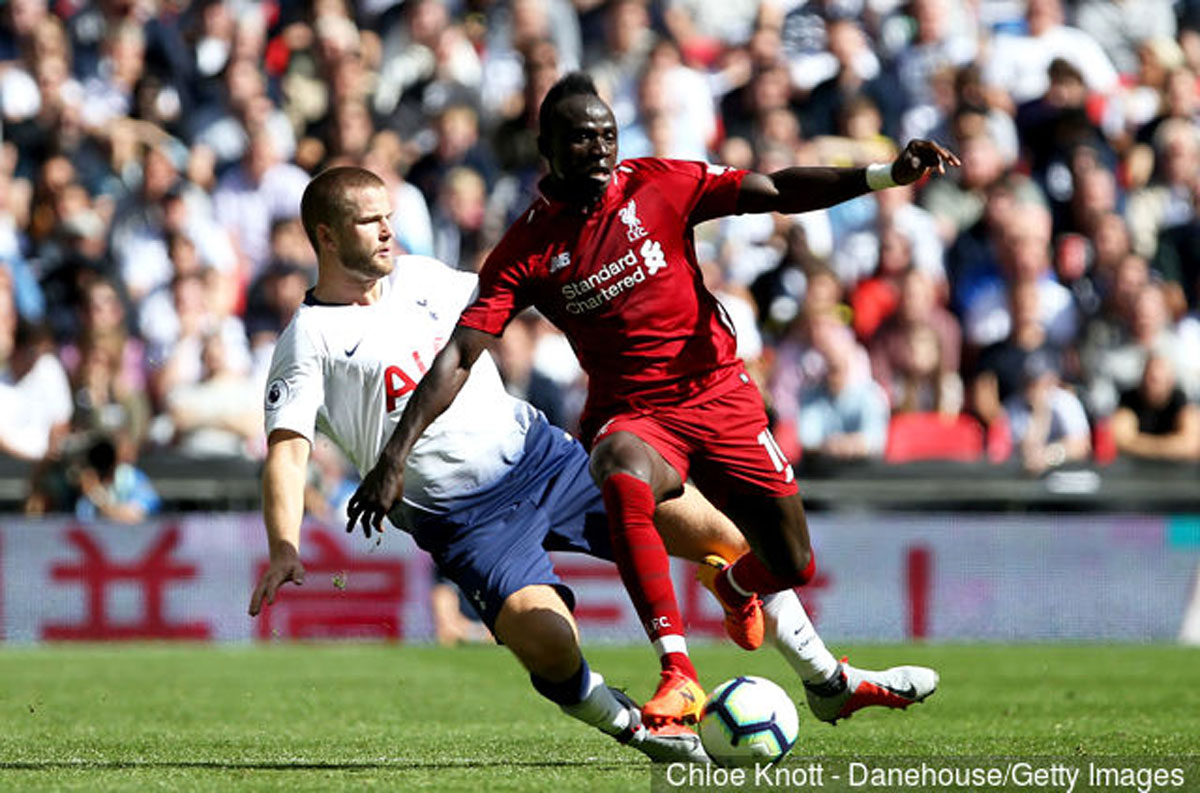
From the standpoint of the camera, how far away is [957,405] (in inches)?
584

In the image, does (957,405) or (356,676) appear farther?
(957,405)

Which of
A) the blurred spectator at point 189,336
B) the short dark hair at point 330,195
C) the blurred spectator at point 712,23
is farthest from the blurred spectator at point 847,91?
the short dark hair at point 330,195

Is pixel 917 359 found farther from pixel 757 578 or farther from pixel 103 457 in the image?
pixel 757 578

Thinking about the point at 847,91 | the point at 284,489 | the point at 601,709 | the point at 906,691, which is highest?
the point at 847,91

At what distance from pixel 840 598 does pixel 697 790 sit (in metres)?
7.88

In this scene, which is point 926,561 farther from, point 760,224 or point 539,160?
point 539,160

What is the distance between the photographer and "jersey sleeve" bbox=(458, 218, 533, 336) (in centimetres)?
725

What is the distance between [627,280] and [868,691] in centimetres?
178

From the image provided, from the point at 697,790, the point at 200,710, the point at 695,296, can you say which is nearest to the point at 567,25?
the point at 200,710

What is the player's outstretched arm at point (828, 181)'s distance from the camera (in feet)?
23.6

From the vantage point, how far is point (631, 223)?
7.40 metres

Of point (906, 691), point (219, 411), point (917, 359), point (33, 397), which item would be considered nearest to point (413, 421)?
point (906, 691)

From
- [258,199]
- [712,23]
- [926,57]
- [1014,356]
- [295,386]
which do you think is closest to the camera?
[295,386]

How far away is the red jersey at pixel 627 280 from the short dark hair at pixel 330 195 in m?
0.54
